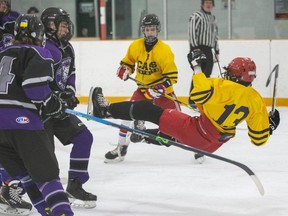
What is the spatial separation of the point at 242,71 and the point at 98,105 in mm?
900

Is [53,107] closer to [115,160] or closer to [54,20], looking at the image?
[54,20]

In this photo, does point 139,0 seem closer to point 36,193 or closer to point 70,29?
point 70,29

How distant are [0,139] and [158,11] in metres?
6.18

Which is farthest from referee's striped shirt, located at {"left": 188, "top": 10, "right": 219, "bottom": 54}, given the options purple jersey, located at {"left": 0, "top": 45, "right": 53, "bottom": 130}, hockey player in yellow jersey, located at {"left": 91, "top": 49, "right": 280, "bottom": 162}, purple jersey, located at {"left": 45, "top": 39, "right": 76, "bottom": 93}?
purple jersey, located at {"left": 0, "top": 45, "right": 53, "bottom": 130}

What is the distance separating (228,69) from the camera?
3854mm

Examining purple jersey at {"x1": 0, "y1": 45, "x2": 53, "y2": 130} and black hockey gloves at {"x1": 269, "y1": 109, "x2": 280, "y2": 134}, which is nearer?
purple jersey at {"x1": 0, "y1": 45, "x2": 53, "y2": 130}

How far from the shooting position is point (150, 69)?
5031 millimetres

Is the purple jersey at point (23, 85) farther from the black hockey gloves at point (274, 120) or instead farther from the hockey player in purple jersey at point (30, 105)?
the black hockey gloves at point (274, 120)

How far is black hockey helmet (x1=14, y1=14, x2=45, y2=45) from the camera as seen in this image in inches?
118

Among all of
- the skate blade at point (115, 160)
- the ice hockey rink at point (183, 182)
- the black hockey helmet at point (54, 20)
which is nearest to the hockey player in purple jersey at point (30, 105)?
the black hockey helmet at point (54, 20)

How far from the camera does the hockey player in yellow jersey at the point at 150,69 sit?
496 cm

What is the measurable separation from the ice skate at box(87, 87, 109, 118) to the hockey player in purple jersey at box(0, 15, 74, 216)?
3.74 feet

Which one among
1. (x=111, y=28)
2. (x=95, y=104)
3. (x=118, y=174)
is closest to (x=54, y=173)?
(x=95, y=104)

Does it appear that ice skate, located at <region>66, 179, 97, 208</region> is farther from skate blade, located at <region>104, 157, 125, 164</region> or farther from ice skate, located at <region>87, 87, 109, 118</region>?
skate blade, located at <region>104, 157, 125, 164</region>
